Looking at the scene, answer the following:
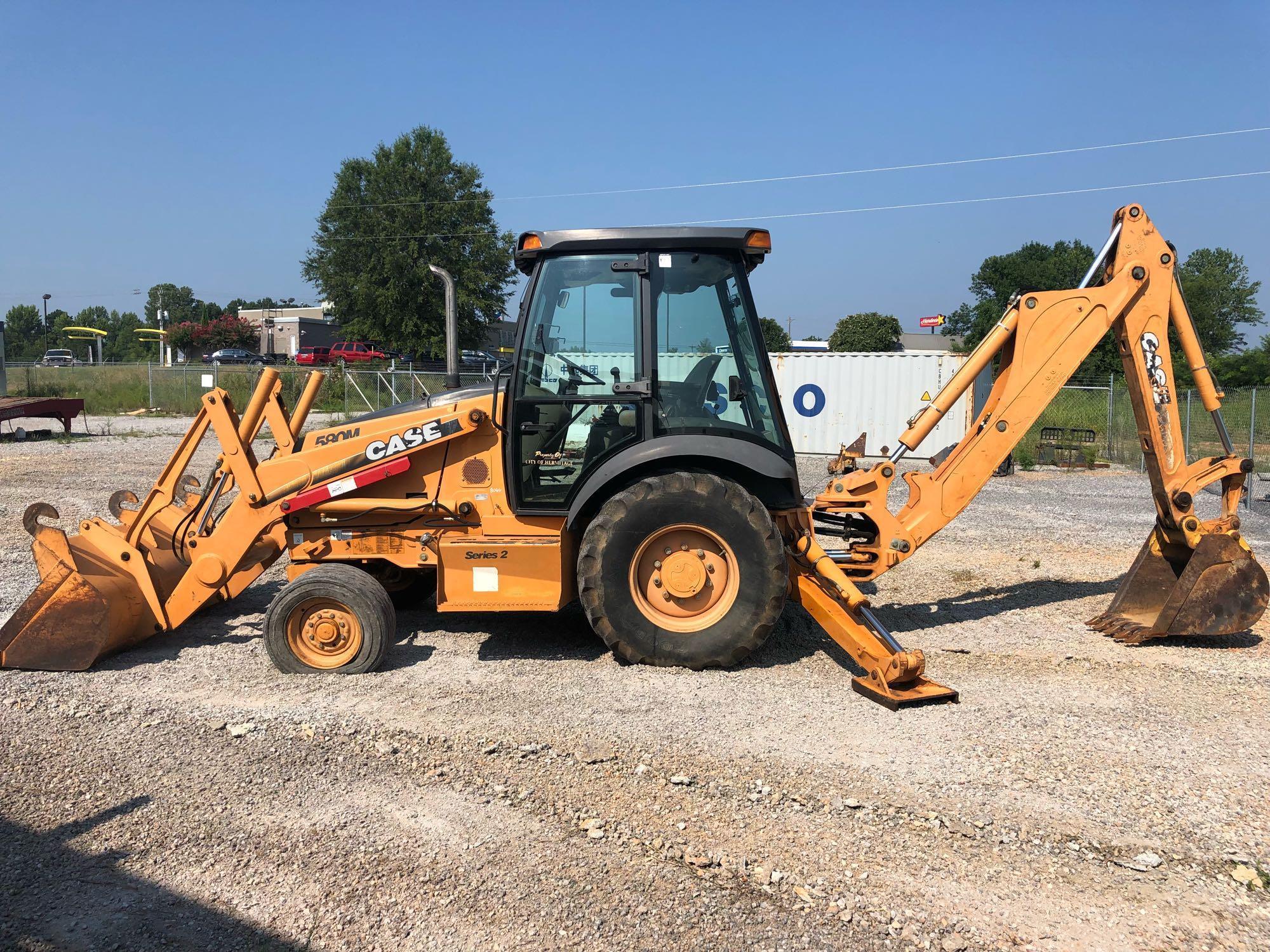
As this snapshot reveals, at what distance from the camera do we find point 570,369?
5.68 m

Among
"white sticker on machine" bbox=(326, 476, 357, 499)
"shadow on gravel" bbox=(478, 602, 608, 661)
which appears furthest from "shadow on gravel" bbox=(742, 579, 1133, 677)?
"white sticker on machine" bbox=(326, 476, 357, 499)

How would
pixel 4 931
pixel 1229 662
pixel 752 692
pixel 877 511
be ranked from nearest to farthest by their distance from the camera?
pixel 4 931 < pixel 752 692 < pixel 1229 662 < pixel 877 511

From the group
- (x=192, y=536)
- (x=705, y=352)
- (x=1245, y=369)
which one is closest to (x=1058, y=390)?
(x=705, y=352)

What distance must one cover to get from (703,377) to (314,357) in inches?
1632

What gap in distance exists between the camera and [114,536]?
19.4 ft

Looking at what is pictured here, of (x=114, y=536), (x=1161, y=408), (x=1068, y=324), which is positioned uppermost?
(x=1068, y=324)

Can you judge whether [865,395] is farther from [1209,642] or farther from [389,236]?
[389,236]

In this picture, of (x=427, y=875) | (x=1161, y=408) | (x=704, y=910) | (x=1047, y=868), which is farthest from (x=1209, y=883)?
(x=1161, y=408)

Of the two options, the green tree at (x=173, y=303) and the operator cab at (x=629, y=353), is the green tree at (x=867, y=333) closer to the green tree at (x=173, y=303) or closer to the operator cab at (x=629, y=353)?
the operator cab at (x=629, y=353)

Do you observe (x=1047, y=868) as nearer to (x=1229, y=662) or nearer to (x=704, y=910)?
(x=704, y=910)

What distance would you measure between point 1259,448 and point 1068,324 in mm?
15075

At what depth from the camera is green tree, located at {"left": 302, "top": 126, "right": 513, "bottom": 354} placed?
5012 centimetres

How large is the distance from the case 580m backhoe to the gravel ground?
0.33 m

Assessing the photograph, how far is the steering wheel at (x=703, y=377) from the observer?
18.7ft
